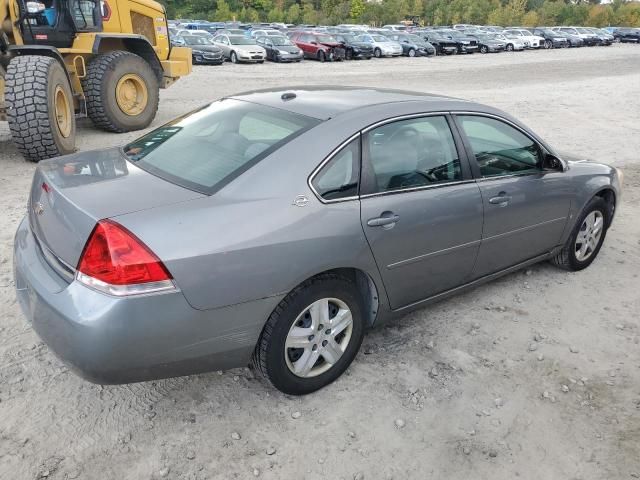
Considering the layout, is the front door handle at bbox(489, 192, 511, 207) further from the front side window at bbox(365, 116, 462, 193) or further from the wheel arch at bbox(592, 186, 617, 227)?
the wheel arch at bbox(592, 186, 617, 227)

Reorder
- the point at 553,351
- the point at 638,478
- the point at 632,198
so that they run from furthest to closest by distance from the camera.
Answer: the point at 632,198 < the point at 553,351 < the point at 638,478

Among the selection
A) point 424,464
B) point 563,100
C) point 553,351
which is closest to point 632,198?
point 553,351

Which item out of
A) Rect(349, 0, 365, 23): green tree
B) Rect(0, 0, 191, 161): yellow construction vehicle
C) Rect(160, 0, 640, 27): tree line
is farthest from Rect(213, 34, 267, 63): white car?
Rect(349, 0, 365, 23): green tree

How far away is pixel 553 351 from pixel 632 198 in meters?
4.05

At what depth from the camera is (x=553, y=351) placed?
3.49m

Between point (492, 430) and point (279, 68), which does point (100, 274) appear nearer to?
point (492, 430)

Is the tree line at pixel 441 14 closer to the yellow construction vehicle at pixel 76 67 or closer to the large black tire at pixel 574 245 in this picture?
the yellow construction vehicle at pixel 76 67

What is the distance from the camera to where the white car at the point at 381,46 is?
98.8 feet

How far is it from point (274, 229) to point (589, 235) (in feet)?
10.5

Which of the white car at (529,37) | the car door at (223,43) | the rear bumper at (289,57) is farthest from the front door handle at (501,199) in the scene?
the white car at (529,37)

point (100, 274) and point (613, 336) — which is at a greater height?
point (100, 274)

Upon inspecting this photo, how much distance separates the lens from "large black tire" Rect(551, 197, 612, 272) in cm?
439

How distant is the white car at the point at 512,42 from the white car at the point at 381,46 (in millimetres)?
10959

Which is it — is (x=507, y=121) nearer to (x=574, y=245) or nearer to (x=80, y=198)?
(x=574, y=245)
